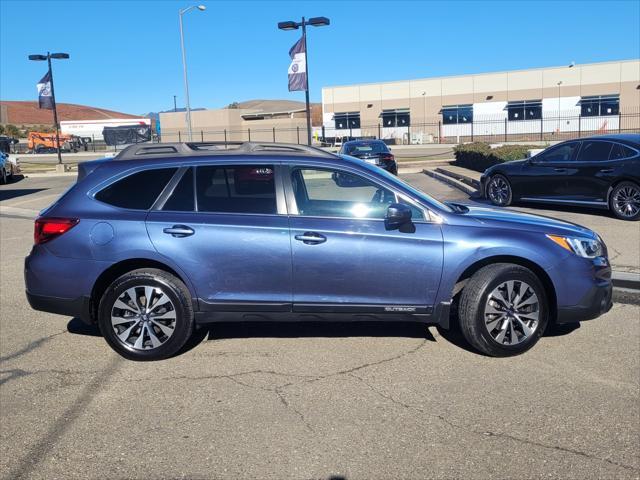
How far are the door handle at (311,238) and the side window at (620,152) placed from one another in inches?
318

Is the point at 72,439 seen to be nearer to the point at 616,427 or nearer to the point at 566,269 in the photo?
the point at 616,427

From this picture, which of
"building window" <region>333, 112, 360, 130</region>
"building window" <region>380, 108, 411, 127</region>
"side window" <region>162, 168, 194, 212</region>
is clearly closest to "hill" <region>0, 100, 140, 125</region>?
"building window" <region>333, 112, 360, 130</region>

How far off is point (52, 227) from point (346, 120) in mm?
62658

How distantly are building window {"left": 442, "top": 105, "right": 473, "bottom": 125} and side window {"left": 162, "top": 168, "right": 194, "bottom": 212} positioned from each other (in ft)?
189

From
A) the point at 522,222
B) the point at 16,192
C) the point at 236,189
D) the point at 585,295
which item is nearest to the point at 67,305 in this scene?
the point at 236,189

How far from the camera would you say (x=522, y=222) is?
16.8ft

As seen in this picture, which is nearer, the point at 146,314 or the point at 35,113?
the point at 146,314

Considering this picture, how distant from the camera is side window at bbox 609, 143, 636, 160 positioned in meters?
10.8

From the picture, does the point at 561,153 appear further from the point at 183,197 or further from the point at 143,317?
the point at 143,317

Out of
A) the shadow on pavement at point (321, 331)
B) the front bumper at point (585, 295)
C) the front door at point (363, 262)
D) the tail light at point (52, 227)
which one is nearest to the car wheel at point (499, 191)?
the shadow on pavement at point (321, 331)

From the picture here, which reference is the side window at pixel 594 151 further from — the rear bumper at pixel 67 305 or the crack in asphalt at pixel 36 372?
the crack in asphalt at pixel 36 372

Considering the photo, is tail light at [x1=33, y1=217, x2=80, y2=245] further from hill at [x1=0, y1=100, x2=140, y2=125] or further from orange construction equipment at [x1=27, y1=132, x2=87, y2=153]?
hill at [x1=0, y1=100, x2=140, y2=125]

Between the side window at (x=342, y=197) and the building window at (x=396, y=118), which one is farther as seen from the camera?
the building window at (x=396, y=118)

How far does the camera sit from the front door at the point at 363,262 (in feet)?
15.9
